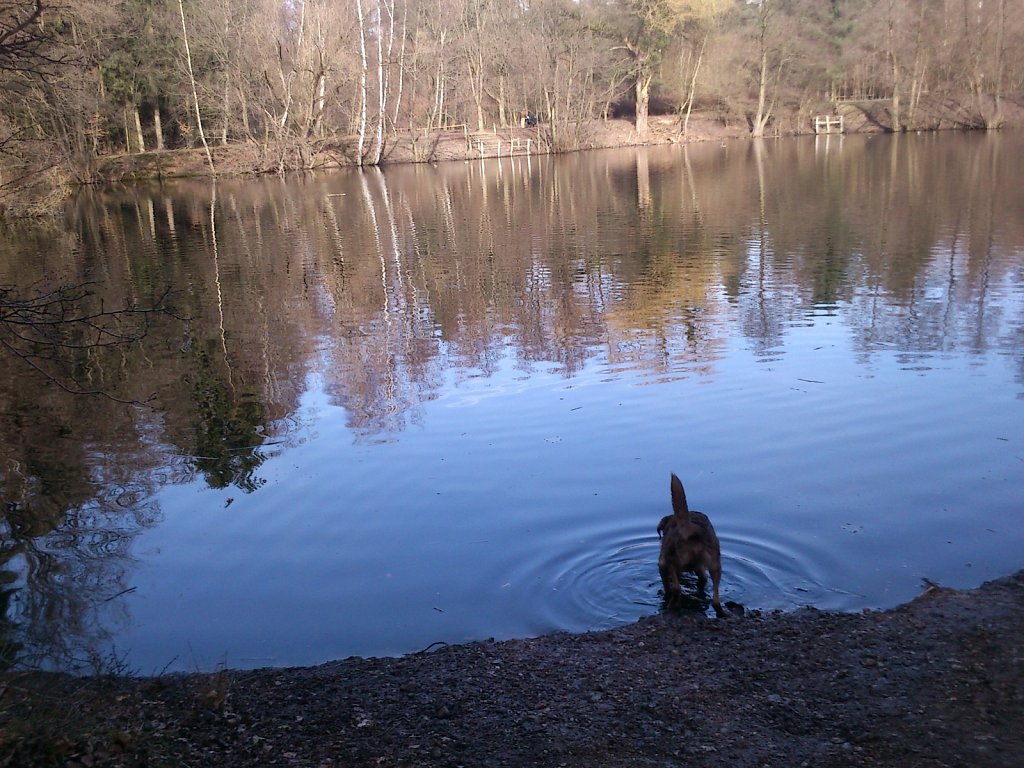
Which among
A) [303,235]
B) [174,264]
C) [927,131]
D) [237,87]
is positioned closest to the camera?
[174,264]

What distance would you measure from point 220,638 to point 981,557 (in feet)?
17.9

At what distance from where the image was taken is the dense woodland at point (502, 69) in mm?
55094

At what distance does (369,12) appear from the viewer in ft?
188

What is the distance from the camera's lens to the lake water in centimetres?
675

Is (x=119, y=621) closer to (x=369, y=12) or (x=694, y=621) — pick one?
(x=694, y=621)

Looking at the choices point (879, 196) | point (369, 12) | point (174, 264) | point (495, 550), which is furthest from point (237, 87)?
point (495, 550)

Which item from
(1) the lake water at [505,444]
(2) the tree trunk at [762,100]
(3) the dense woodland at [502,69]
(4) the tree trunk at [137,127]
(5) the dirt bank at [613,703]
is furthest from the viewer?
(2) the tree trunk at [762,100]

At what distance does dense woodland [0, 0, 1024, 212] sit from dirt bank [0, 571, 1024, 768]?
41953mm

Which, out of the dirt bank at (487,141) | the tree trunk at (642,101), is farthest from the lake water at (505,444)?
the tree trunk at (642,101)

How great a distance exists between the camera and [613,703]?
4.87 metres

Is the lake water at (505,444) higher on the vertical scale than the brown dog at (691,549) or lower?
lower

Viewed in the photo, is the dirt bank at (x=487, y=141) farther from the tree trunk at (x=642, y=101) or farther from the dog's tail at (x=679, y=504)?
the dog's tail at (x=679, y=504)

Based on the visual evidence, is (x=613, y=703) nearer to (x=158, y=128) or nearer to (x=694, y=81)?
(x=158, y=128)

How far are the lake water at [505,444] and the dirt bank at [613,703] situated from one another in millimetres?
627
